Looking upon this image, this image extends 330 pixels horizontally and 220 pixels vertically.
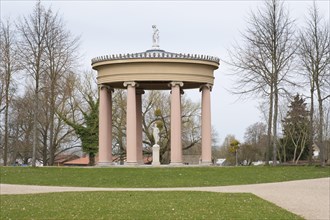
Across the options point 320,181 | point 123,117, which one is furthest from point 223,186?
point 123,117

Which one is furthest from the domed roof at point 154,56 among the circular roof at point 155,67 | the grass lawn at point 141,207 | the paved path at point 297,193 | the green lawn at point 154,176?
the grass lawn at point 141,207

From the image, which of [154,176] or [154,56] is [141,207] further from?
[154,56]

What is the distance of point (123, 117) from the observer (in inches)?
2144

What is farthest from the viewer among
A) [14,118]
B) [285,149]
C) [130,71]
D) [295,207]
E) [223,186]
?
[285,149]

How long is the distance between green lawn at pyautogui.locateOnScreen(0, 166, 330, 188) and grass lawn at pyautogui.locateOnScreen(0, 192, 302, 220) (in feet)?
21.9

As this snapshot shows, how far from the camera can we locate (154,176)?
2875 cm

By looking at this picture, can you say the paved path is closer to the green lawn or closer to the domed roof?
the green lawn

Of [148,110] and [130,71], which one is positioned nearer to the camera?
[130,71]

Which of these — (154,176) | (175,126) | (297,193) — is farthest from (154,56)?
(297,193)

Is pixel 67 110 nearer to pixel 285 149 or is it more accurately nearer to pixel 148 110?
pixel 148 110

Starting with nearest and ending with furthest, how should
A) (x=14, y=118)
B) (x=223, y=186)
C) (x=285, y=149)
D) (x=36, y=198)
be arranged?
1. (x=36, y=198)
2. (x=223, y=186)
3. (x=14, y=118)
4. (x=285, y=149)

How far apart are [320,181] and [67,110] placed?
33135mm

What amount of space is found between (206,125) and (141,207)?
20728 millimetres

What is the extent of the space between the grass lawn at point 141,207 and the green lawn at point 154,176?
6.67 meters
